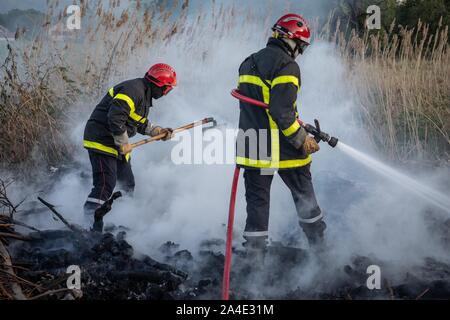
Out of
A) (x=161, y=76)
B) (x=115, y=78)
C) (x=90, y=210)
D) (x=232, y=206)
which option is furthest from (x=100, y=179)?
(x=115, y=78)

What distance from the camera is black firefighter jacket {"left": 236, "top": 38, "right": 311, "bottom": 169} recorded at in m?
3.55

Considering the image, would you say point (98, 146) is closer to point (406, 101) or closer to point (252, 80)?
point (252, 80)

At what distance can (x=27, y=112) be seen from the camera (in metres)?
6.02

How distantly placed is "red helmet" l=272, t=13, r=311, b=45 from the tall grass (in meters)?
2.80

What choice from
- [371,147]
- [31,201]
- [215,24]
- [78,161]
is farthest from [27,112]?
[371,147]

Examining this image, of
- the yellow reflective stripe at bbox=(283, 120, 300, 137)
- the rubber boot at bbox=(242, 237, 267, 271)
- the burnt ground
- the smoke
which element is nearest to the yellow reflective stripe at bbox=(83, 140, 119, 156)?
the smoke

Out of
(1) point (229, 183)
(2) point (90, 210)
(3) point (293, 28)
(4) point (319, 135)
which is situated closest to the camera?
(3) point (293, 28)

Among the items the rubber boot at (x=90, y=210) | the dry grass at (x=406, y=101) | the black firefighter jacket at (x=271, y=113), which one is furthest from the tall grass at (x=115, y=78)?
the black firefighter jacket at (x=271, y=113)

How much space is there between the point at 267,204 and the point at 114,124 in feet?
5.54

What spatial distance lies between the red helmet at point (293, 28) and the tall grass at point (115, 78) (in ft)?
9.19

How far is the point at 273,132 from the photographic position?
378 cm

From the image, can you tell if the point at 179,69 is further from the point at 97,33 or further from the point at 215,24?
the point at 97,33

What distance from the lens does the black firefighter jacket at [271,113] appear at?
3553mm

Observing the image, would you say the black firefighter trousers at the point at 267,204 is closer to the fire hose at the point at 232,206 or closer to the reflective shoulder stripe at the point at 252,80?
the fire hose at the point at 232,206
